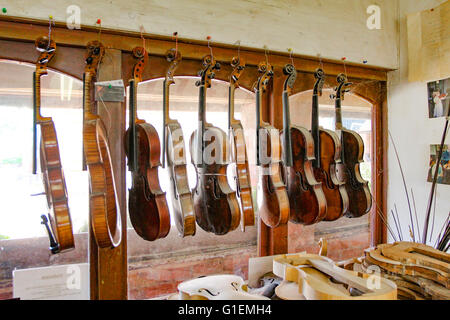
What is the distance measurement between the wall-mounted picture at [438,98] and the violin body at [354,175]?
0.80m

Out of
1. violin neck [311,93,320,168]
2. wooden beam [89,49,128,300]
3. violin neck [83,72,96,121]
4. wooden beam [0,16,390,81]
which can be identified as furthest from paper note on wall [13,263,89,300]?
violin neck [311,93,320,168]

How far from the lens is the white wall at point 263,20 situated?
1701 mm

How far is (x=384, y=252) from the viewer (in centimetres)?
171

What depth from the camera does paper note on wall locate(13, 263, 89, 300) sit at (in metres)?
1.58

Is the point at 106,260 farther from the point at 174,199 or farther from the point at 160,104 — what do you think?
the point at 160,104

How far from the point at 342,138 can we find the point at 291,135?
1.26 feet

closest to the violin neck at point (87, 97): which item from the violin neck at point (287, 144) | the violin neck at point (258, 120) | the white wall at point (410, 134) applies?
the violin neck at point (258, 120)

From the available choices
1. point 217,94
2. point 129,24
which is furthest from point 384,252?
point 129,24

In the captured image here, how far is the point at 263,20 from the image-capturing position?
6.90 feet

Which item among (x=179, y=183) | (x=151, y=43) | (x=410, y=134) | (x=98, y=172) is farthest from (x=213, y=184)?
(x=410, y=134)

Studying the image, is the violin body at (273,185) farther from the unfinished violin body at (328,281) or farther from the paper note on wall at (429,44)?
the paper note on wall at (429,44)

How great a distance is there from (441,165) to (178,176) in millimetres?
1929

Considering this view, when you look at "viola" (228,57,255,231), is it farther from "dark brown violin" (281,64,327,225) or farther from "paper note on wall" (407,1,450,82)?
"paper note on wall" (407,1,450,82)

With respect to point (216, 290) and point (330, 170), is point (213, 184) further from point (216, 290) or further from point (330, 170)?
point (330, 170)
